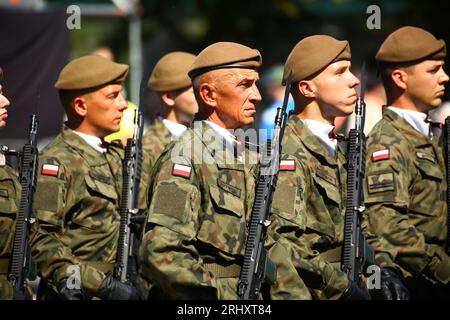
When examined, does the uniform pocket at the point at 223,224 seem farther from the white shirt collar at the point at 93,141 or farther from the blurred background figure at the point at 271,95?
the blurred background figure at the point at 271,95

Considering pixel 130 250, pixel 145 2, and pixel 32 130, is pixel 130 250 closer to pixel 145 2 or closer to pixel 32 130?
pixel 32 130

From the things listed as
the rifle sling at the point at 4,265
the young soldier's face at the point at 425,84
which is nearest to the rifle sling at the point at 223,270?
the rifle sling at the point at 4,265

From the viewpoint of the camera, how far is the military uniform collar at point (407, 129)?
8.23 meters

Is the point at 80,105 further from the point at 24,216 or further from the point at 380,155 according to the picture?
the point at 380,155

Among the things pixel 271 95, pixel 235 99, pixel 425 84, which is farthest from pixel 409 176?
pixel 271 95

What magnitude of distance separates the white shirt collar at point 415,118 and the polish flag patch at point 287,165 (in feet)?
5.02

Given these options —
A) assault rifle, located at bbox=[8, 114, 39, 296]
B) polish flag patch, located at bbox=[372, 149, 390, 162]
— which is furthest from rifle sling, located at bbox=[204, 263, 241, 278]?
polish flag patch, located at bbox=[372, 149, 390, 162]

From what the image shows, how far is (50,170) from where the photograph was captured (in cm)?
775

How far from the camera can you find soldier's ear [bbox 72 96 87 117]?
27.2 feet

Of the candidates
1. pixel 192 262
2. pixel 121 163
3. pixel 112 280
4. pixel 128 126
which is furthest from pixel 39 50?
pixel 192 262

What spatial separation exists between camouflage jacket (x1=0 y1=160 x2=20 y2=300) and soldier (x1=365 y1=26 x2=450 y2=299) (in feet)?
7.24

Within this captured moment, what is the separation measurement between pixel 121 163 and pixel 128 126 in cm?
Answer: 325

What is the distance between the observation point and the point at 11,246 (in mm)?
7125

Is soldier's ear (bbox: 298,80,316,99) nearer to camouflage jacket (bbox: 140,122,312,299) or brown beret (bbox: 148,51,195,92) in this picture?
camouflage jacket (bbox: 140,122,312,299)
